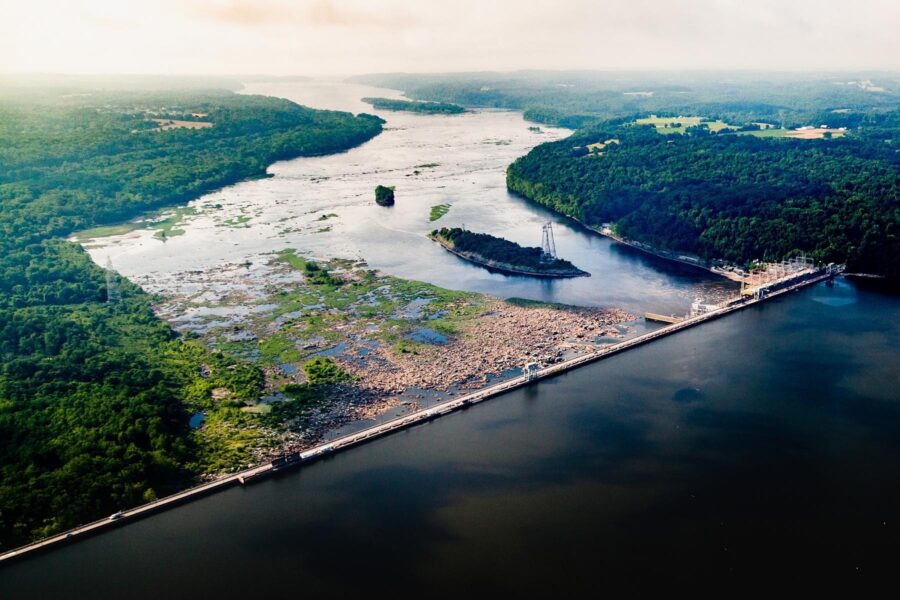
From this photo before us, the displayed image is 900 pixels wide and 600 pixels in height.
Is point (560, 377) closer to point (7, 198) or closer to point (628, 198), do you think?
point (628, 198)

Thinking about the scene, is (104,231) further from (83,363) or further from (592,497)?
(592,497)

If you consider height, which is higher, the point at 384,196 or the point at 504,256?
the point at 384,196

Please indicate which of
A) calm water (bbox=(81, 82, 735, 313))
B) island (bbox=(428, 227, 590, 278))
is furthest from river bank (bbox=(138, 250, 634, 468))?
island (bbox=(428, 227, 590, 278))

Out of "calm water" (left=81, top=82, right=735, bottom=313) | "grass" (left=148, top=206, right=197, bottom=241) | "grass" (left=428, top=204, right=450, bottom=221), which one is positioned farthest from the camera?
"grass" (left=428, top=204, right=450, bottom=221)

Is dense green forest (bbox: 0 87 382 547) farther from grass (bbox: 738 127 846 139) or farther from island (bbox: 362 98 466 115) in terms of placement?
island (bbox: 362 98 466 115)

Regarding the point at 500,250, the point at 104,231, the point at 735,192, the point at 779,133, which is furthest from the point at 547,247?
the point at 779,133

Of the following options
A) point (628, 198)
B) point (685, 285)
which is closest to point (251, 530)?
point (685, 285)

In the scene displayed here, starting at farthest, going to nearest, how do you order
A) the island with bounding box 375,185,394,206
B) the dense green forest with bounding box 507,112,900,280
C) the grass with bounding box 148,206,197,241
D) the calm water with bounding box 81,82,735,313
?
the island with bounding box 375,185,394,206 → the grass with bounding box 148,206,197,241 → the dense green forest with bounding box 507,112,900,280 → the calm water with bounding box 81,82,735,313
